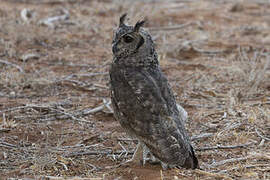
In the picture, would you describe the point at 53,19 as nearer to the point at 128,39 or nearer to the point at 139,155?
the point at 128,39

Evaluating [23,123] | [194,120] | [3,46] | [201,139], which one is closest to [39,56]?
[3,46]

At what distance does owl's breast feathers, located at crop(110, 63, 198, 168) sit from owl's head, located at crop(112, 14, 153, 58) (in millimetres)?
159

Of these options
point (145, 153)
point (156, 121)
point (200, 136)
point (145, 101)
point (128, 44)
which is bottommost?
point (200, 136)

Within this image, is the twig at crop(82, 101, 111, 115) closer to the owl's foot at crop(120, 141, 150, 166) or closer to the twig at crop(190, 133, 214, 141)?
the twig at crop(190, 133, 214, 141)

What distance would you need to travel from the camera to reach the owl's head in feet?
15.2

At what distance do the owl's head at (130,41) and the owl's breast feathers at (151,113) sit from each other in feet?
0.52

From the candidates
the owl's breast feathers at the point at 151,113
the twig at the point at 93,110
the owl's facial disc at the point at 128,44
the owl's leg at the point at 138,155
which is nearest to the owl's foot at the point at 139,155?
the owl's leg at the point at 138,155

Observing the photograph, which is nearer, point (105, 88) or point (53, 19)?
point (105, 88)

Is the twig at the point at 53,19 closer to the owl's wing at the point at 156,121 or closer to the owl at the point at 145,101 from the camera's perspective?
the owl at the point at 145,101

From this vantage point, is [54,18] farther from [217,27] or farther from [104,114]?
[104,114]

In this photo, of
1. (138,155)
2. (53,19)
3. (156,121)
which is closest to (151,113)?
(156,121)

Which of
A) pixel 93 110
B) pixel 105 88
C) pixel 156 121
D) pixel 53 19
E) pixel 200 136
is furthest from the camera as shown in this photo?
pixel 53 19

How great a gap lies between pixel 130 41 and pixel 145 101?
61 centimetres

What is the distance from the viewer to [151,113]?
4.58 metres
